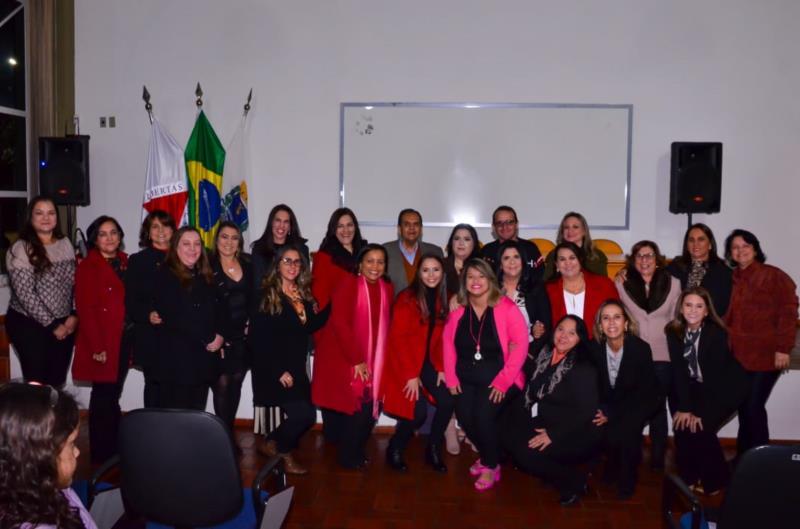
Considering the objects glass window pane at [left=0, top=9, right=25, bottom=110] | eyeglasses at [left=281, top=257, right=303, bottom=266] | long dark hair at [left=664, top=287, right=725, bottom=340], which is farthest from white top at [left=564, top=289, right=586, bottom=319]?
glass window pane at [left=0, top=9, right=25, bottom=110]

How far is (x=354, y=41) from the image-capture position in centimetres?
577

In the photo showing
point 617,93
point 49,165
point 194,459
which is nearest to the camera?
point 194,459

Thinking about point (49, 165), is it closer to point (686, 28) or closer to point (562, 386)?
point (562, 386)

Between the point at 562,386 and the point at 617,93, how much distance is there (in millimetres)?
3054

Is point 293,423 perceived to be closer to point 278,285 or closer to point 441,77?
point 278,285

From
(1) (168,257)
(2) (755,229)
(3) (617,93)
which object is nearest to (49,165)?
(1) (168,257)

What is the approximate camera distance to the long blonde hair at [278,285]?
12.5ft

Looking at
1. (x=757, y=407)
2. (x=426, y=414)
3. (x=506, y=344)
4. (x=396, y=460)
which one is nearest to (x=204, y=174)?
(x=426, y=414)

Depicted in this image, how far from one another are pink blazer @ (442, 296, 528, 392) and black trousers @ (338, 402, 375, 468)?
0.54 m

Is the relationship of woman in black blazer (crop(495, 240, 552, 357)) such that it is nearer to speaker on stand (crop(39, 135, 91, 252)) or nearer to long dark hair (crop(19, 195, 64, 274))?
long dark hair (crop(19, 195, 64, 274))

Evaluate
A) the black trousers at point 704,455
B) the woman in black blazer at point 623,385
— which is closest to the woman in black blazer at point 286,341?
the woman in black blazer at point 623,385

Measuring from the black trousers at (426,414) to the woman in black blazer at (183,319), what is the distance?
1214 millimetres

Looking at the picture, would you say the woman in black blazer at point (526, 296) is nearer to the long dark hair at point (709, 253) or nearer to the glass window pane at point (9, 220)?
the long dark hair at point (709, 253)

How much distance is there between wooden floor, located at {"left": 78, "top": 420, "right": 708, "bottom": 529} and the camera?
11.1ft
